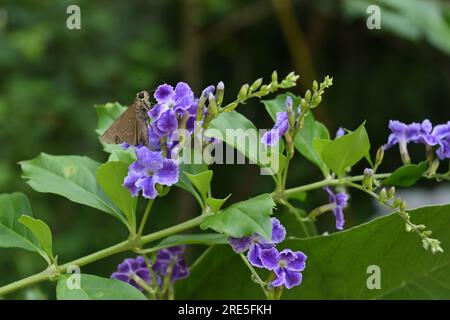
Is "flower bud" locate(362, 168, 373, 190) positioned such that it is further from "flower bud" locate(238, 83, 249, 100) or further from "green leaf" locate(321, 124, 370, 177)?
"flower bud" locate(238, 83, 249, 100)

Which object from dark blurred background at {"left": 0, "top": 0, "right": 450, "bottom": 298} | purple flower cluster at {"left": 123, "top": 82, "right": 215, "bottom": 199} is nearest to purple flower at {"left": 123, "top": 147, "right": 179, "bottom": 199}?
purple flower cluster at {"left": 123, "top": 82, "right": 215, "bottom": 199}

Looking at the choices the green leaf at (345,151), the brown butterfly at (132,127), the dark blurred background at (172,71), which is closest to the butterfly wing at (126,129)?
the brown butterfly at (132,127)

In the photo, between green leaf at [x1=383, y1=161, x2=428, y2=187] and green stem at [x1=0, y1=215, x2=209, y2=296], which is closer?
green stem at [x1=0, y1=215, x2=209, y2=296]

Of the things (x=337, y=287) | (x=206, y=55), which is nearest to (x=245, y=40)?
(x=206, y=55)

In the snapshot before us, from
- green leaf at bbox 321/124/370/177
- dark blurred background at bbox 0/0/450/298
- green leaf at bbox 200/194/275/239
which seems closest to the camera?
green leaf at bbox 200/194/275/239

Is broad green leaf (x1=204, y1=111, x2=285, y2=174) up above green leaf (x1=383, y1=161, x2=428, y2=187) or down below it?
above

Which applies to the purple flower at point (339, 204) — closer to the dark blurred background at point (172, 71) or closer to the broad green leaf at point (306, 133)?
the broad green leaf at point (306, 133)

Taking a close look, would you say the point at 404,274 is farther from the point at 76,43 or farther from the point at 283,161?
the point at 76,43

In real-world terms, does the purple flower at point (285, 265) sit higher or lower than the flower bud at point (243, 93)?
lower
